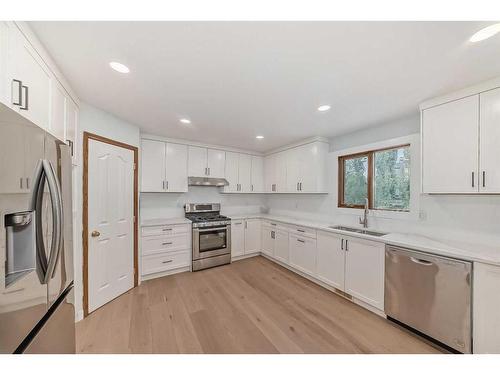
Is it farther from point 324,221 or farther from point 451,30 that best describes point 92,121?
point 324,221

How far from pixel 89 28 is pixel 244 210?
3.99 meters

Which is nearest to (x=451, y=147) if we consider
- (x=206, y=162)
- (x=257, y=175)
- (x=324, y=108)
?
(x=324, y=108)

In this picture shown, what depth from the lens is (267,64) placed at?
4.56 feet

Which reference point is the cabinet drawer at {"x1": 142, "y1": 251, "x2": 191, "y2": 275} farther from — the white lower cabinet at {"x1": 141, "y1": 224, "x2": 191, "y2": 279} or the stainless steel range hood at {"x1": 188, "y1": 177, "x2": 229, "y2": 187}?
the stainless steel range hood at {"x1": 188, "y1": 177, "x2": 229, "y2": 187}

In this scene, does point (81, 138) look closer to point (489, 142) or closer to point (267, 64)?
point (267, 64)

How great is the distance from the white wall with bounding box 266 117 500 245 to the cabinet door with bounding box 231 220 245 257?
1590 millimetres

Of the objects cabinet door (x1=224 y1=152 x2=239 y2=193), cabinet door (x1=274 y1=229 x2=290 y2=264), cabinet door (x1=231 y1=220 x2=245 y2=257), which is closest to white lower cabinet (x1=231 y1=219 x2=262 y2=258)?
cabinet door (x1=231 y1=220 x2=245 y2=257)

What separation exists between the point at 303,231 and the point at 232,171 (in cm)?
199

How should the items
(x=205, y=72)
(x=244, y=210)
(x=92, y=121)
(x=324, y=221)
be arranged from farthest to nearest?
(x=244, y=210), (x=324, y=221), (x=92, y=121), (x=205, y=72)

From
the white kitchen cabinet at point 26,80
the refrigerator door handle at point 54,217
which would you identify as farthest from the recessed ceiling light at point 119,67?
the refrigerator door handle at point 54,217

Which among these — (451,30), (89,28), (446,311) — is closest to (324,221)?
(446,311)

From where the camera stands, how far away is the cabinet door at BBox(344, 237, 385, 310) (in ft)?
7.04

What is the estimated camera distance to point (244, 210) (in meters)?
4.69

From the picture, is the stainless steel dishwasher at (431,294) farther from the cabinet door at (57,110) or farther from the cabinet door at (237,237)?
the cabinet door at (57,110)
